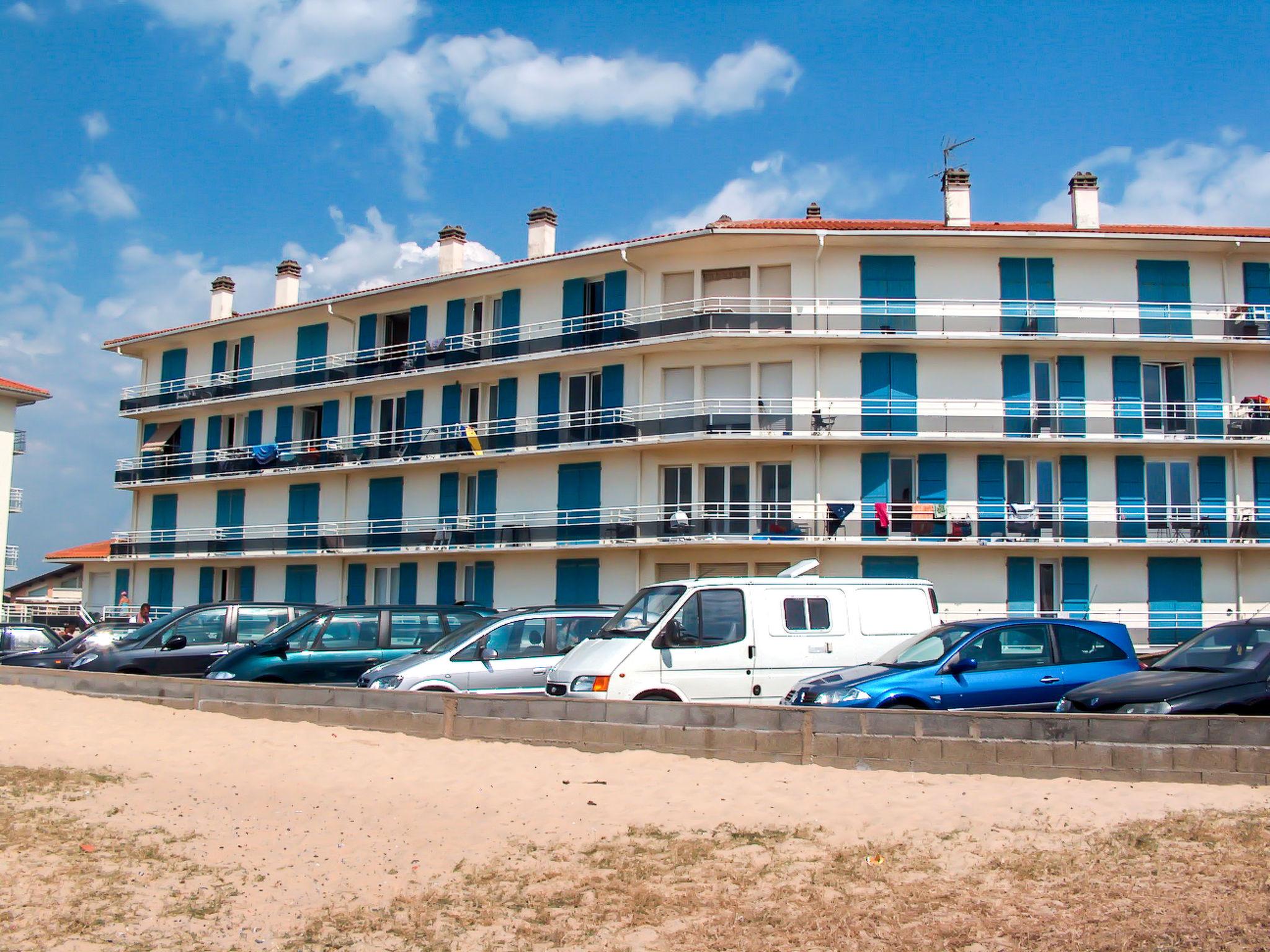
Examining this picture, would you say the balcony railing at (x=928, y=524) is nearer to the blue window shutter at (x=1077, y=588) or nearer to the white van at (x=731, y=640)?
the blue window shutter at (x=1077, y=588)

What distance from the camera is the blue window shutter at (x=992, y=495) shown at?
102 feet

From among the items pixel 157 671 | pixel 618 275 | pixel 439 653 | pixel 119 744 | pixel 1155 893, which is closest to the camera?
pixel 1155 893

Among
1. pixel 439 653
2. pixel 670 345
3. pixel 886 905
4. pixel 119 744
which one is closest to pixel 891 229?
pixel 670 345

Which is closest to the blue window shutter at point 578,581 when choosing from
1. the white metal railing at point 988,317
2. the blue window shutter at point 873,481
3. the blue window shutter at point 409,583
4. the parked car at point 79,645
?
the blue window shutter at point 409,583

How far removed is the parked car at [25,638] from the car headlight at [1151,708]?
871 inches

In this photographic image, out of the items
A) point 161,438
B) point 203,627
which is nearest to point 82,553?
point 161,438

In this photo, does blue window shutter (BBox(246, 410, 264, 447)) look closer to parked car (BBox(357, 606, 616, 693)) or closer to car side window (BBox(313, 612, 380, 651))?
car side window (BBox(313, 612, 380, 651))

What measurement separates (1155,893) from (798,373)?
25.8 meters

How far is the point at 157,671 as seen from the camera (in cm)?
1862

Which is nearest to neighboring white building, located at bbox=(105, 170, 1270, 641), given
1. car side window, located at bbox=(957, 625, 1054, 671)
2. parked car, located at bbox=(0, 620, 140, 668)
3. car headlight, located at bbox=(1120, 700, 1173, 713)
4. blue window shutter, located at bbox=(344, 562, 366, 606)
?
blue window shutter, located at bbox=(344, 562, 366, 606)

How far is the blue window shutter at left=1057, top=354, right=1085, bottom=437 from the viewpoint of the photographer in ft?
103

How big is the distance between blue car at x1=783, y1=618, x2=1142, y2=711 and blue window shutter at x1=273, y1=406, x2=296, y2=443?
101 feet

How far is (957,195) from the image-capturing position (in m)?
34.9

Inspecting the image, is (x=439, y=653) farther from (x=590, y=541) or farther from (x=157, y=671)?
(x=590, y=541)
